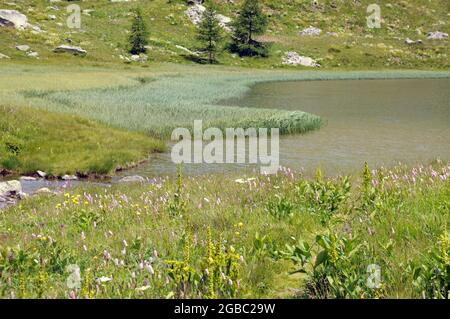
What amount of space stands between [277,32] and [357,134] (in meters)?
94.9

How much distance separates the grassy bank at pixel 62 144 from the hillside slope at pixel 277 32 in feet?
175

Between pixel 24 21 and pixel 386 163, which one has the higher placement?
pixel 24 21

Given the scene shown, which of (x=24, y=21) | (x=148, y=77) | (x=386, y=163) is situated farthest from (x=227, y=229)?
(x=24, y=21)

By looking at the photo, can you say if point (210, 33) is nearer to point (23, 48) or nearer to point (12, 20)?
point (23, 48)

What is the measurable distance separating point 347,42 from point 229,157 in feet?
324

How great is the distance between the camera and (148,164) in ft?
65.3

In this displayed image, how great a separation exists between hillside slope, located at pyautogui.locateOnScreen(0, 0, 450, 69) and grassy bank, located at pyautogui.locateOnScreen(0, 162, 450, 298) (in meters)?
71.0

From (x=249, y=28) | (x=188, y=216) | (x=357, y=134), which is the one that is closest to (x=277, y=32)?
(x=249, y=28)

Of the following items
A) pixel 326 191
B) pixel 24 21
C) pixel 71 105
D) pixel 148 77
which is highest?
pixel 24 21

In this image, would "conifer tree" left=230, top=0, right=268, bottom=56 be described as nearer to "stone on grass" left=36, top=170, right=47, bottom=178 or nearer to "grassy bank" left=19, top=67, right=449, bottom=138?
"grassy bank" left=19, top=67, right=449, bottom=138

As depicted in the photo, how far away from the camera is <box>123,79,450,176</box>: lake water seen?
61.9 ft

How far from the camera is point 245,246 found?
5762 millimetres
